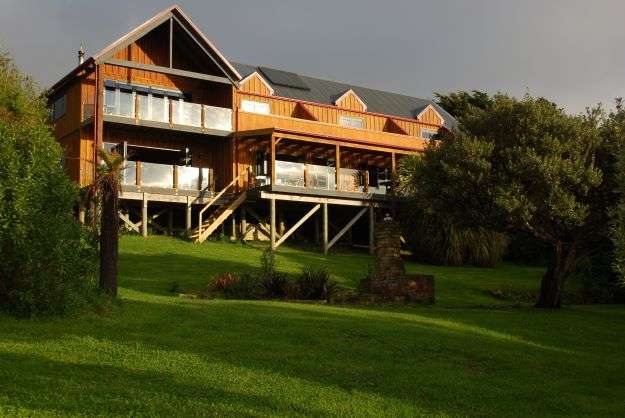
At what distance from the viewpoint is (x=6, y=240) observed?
512 inches

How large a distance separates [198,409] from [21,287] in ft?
21.2

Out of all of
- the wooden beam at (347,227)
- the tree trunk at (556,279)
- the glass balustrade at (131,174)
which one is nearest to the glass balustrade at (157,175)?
the glass balustrade at (131,174)

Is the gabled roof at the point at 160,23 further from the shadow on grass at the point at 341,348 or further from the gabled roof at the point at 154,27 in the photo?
the shadow on grass at the point at 341,348

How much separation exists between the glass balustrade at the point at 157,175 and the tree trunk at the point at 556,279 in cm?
1609

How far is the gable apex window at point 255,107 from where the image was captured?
36062mm

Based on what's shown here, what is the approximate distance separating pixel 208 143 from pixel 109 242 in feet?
67.1

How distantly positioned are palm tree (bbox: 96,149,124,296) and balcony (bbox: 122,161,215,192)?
585 inches

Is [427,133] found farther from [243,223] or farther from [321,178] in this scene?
[243,223]

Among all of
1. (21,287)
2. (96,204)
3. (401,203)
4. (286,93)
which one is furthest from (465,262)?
(21,287)

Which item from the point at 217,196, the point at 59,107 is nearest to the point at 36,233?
the point at 217,196

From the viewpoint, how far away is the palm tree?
15.3 m

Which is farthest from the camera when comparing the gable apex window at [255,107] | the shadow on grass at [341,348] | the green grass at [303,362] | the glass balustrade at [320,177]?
the gable apex window at [255,107]

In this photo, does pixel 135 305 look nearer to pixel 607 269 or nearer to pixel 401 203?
pixel 607 269

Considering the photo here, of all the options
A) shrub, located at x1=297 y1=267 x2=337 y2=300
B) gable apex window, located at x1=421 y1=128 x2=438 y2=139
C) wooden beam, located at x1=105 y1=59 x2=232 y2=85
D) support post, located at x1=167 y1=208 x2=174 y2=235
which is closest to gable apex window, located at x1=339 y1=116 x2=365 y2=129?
gable apex window, located at x1=421 y1=128 x2=438 y2=139
